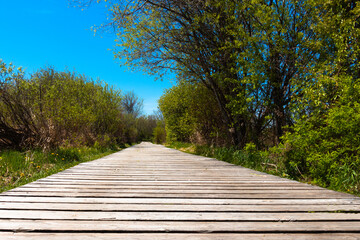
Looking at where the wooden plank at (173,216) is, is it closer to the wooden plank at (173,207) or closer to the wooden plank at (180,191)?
the wooden plank at (173,207)

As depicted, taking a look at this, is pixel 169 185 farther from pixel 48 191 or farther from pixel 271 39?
pixel 271 39

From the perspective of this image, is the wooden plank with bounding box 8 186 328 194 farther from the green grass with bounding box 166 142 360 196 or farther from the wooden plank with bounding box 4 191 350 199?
the green grass with bounding box 166 142 360 196

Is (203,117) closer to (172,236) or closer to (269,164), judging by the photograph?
(269,164)

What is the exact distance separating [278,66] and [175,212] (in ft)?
19.9

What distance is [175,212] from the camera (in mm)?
2318

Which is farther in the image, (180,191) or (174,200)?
(180,191)

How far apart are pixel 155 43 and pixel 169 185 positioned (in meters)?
6.66

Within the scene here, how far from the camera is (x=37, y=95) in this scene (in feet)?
25.3

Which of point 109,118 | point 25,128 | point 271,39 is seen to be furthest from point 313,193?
point 109,118

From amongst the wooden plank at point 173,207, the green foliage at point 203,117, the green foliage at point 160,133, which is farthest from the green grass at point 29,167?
the green foliage at point 160,133

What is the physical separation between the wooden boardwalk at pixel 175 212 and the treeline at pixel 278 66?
1495mm

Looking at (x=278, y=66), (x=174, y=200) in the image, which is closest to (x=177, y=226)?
(x=174, y=200)

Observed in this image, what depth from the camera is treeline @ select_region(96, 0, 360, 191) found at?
431cm

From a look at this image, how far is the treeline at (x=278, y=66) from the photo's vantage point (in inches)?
170
